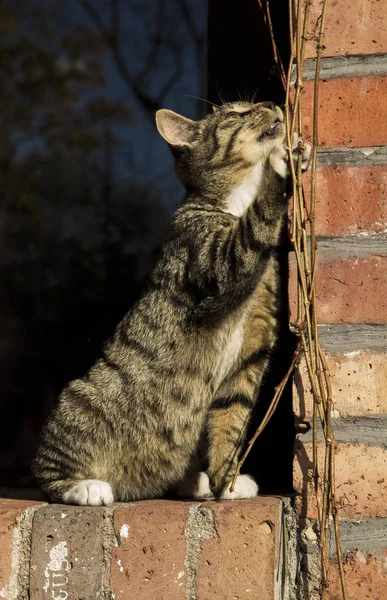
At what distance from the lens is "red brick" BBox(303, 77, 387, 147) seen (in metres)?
1.85

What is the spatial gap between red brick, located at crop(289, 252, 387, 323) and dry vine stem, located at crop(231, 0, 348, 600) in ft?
0.18

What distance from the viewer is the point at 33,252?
294 centimetres

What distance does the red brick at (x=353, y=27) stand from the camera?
6.07 feet

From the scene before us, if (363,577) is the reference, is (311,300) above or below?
above

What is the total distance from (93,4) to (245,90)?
0.76m

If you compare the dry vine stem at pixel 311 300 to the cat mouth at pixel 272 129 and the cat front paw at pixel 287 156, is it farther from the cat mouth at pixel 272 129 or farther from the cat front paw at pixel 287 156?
the cat mouth at pixel 272 129

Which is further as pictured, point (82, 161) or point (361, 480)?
point (82, 161)

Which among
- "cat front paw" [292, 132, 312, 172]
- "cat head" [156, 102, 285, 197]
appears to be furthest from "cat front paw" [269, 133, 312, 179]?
"cat head" [156, 102, 285, 197]

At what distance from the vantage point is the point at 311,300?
1.79 m

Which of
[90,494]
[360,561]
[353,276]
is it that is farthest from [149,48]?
[360,561]

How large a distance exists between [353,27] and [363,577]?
4.29ft

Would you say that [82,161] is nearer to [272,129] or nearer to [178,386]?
[272,129]

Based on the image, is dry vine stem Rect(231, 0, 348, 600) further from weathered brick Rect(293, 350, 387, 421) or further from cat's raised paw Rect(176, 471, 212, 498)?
cat's raised paw Rect(176, 471, 212, 498)

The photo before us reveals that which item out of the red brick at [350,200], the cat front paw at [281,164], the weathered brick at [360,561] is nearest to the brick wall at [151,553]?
the weathered brick at [360,561]
